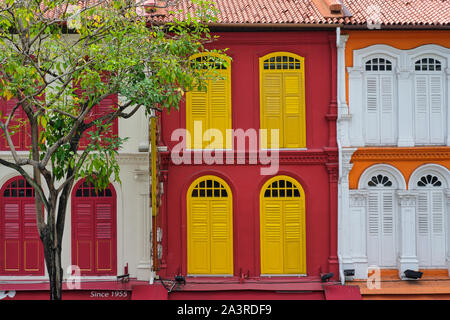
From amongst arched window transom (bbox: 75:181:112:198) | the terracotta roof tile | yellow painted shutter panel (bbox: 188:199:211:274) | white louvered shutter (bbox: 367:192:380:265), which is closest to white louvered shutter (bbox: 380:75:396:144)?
the terracotta roof tile

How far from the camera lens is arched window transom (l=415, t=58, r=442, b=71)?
1319 centimetres

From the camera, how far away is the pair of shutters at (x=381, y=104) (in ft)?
43.2

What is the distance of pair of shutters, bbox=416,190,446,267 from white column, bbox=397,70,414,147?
58.7 inches

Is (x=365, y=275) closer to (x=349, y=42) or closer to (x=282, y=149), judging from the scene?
(x=282, y=149)

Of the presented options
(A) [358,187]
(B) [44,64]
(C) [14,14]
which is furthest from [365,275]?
(C) [14,14]

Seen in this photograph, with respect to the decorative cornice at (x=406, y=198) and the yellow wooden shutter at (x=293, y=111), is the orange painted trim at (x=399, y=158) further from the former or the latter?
the yellow wooden shutter at (x=293, y=111)

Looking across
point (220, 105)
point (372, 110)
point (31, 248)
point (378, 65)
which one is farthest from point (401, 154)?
point (31, 248)

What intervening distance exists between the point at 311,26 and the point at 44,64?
6.50 metres

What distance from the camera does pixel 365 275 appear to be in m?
13.0

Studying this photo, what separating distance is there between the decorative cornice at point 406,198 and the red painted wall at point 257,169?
5.44 ft

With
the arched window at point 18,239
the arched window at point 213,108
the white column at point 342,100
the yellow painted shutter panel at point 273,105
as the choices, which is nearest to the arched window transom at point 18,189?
the arched window at point 18,239

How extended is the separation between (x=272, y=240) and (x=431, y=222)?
403cm

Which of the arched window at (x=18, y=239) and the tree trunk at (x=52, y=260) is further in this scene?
the arched window at (x=18, y=239)

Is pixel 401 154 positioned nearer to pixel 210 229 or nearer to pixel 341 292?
pixel 341 292
